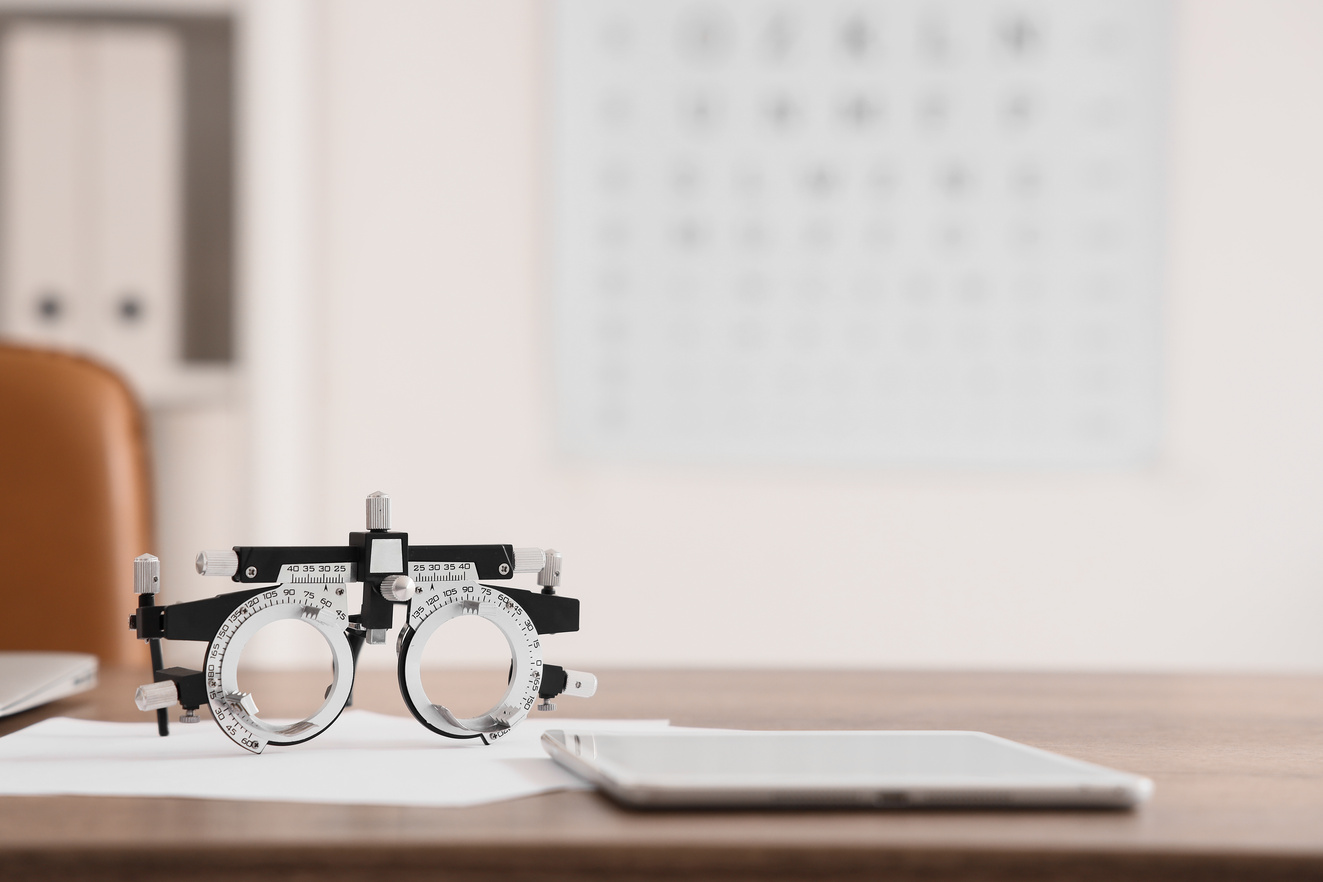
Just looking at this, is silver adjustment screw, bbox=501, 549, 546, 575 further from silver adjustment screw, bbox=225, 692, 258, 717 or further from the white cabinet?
the white cabinet

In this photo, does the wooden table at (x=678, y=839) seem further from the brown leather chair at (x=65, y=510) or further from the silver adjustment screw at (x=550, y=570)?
the brown leather chair at (x=65, y=510)

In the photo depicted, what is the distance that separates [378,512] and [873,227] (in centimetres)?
171

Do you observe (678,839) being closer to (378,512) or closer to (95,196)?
(378,512)

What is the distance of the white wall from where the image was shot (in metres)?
2.04

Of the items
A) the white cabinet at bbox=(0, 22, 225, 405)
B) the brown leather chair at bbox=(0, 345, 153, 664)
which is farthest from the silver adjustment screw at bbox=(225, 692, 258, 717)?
the white cabinet at bbox=(0, 22, 225, 405)

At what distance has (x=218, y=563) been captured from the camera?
486 millimetres

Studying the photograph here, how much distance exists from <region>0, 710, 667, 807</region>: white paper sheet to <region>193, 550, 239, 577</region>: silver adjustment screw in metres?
0.08

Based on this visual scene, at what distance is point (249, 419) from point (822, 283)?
109 cm

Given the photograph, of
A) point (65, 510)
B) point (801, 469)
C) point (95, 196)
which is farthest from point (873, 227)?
point (65, 510)

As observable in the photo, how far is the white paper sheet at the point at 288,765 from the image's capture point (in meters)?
0.42

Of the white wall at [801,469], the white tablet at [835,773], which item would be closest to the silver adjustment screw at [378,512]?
the white tablet at [835,773]

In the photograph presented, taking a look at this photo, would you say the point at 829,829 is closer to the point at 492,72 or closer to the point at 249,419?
the point at 249,419

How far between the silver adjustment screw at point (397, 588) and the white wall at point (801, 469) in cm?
152

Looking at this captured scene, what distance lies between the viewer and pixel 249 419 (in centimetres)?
157
